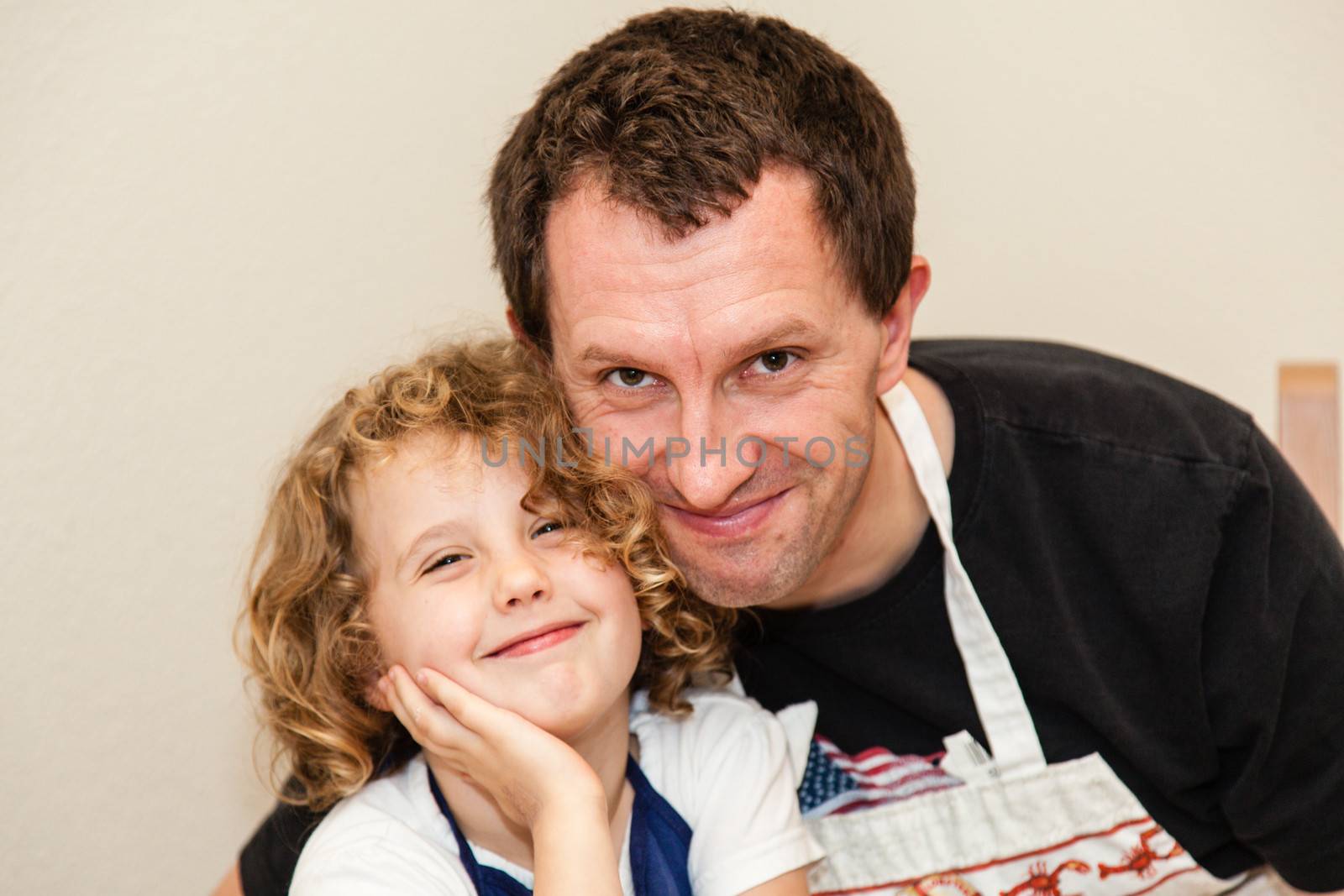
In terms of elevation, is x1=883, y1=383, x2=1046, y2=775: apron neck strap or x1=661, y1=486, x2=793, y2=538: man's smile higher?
x1=661, y1=486, x2=793, y2=538: man's smile

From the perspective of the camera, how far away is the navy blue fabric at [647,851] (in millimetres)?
1251

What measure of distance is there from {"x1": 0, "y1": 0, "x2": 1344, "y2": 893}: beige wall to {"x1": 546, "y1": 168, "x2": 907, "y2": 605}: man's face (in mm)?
583

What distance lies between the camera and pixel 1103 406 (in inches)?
56.6

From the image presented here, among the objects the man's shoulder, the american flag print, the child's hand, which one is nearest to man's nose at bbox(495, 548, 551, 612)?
the child's hand

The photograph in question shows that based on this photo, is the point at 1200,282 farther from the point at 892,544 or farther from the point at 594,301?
the point at 594,301

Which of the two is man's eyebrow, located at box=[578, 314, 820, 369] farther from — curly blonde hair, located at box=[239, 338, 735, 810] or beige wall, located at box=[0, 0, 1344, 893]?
beige wall, located at box=[0, 0, 1344, 893]

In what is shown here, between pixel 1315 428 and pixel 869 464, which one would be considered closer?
pixel 869 464

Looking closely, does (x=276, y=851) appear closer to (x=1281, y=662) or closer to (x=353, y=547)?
(x=353, y=547)

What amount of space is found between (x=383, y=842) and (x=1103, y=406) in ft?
3.08

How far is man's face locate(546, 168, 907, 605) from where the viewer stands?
118 centimetres

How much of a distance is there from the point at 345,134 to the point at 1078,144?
3.84ft

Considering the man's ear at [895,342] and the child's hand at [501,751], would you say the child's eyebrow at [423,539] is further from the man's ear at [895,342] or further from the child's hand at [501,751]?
the man's ear at [895,342]

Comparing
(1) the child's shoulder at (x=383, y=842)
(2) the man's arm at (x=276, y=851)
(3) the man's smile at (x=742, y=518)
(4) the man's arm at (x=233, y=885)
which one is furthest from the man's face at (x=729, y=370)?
(4) the man's arm at (x=233, y=885)

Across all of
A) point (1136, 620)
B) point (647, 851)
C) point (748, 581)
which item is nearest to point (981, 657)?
point (1136, 620)
